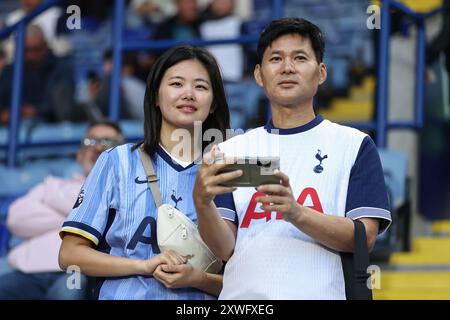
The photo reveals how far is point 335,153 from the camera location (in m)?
2.82

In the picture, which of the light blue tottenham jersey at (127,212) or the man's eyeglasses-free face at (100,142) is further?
the man's eyeglasses-free face at (100,142)

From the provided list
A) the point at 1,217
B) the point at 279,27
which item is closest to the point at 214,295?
the point at 279,27

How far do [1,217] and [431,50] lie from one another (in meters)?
2.72

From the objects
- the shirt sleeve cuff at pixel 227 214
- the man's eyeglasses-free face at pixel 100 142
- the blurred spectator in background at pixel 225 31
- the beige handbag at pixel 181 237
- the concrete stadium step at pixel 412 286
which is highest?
the blurred spectator in background at pixel 225 31

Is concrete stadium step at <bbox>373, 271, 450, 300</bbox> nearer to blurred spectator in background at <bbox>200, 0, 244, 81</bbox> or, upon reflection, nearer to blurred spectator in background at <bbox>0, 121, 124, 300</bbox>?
blurred spectator in background at <bbox>0, 121, 124, 300</bbox>

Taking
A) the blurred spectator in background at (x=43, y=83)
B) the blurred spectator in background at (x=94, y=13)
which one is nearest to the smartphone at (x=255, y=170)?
the blurred spectator in background at (x=43, y=83)

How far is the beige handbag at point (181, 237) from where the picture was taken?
2875 millimetres

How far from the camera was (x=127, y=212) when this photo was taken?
296cm

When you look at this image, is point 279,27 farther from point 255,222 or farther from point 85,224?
point 85,224

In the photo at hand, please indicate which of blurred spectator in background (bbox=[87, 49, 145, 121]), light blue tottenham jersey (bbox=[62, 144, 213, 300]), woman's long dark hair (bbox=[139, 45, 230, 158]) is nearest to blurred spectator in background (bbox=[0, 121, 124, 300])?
blurred spectator in background (bbox=[87, 49, 145, 121])

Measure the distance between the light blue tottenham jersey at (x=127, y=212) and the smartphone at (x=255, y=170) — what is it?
1.48ft

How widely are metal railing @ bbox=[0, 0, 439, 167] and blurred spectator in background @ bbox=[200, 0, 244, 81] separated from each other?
120 centimetres

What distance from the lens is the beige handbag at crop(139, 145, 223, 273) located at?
2.88m

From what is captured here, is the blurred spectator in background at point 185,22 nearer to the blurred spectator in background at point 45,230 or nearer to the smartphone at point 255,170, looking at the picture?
the blurred spectator in background at point 45,230
